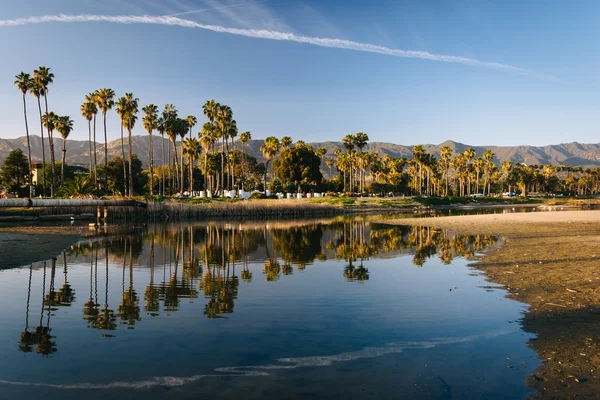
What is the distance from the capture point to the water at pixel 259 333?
7539 millimetres

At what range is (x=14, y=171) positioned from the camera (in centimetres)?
9125

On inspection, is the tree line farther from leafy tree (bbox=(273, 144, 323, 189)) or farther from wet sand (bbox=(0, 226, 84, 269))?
wet sand (bbox=(0, 226, 84, 269))

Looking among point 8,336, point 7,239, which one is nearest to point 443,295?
point 8,336

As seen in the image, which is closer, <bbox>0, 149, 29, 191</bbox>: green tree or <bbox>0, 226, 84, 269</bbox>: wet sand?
<bbox>0, 226, 84, 269</bbox>: wet sand

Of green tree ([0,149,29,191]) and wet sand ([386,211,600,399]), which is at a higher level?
green tree ([0,149,29,191])

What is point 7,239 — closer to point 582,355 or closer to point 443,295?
point 443,295

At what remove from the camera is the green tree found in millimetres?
90062

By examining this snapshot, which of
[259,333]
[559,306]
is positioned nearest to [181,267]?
[259,333]

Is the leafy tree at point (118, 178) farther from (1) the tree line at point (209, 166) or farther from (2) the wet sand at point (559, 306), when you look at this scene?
(2) the wet sand at point (559, 306)

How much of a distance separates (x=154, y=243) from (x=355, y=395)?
27.6 m

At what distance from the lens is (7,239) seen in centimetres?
2850

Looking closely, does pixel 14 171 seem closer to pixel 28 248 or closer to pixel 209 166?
pixel 209 166

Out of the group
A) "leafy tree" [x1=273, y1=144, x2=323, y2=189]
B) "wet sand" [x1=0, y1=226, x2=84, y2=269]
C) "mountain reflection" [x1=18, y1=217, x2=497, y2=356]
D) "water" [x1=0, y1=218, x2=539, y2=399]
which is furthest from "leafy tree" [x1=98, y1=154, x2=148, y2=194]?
"water" [x1=0, y1=218, x2=539, y2=399]

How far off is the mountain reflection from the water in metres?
0.12
